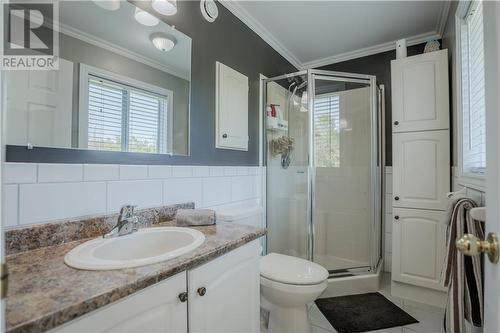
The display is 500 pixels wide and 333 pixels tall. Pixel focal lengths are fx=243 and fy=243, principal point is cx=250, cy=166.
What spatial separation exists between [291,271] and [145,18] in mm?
1724

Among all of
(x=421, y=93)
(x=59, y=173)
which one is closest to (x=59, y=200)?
(x=59, y=173)

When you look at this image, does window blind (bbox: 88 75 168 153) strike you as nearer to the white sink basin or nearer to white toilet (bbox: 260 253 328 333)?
the white sink basin

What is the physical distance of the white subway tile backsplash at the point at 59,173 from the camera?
0.95m

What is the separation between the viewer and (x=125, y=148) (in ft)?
4.09

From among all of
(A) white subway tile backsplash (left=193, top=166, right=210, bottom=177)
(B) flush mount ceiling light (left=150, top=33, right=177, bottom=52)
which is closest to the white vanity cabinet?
(A) white subway tile backsplash (left=193, top=166, right=210, bottom=177)

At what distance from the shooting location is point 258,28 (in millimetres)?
2305

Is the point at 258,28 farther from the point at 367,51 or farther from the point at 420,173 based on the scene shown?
the point at 420,173

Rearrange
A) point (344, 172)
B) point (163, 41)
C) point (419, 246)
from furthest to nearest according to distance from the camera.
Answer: point (344, 172) < point (419, 246) < point (163, 41)

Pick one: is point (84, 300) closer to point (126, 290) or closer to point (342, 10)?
point (126, 290)

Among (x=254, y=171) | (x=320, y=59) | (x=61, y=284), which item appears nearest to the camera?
(x=61, y=284)

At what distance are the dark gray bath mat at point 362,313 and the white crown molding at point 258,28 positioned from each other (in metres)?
2.50

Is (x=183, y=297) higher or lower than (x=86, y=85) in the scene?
lower

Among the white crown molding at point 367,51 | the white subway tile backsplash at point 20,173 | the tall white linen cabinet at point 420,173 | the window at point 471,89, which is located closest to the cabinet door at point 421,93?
the tall white linen cabinet at point 420,173

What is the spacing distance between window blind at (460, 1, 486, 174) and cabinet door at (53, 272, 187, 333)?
1.49 m
